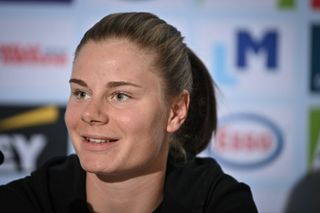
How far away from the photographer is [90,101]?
81 cm

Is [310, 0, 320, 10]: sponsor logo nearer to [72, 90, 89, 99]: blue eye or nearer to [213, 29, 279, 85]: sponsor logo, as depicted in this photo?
[213, 29, 279, 85]: sponsor logo

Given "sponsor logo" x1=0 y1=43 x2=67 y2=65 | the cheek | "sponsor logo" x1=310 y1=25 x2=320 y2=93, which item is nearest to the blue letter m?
"sponsor logo" x1=310 y1=25 x2=320 y2=93

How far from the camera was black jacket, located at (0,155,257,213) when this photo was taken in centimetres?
91

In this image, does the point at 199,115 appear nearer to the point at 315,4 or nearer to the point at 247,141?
the point at 247,141

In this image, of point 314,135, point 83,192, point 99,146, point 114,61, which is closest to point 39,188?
point 83,192

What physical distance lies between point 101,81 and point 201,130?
1.10 feet

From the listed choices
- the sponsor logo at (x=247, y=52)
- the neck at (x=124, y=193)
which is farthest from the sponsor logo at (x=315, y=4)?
the neck at (x=124, y=193)

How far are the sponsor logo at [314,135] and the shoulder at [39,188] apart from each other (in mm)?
907

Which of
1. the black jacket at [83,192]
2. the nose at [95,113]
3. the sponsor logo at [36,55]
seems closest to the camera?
the nose at [95,113]

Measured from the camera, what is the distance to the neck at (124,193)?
910mm

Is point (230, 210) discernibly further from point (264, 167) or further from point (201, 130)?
point (264, 167)

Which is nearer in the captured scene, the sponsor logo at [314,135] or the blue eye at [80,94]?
the blue eye at [80,94]

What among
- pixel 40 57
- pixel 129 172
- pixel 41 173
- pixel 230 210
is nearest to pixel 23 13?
pixel 40 57

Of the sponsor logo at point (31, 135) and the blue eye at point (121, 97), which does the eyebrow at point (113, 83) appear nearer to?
the blue eye at point (121, 97)
